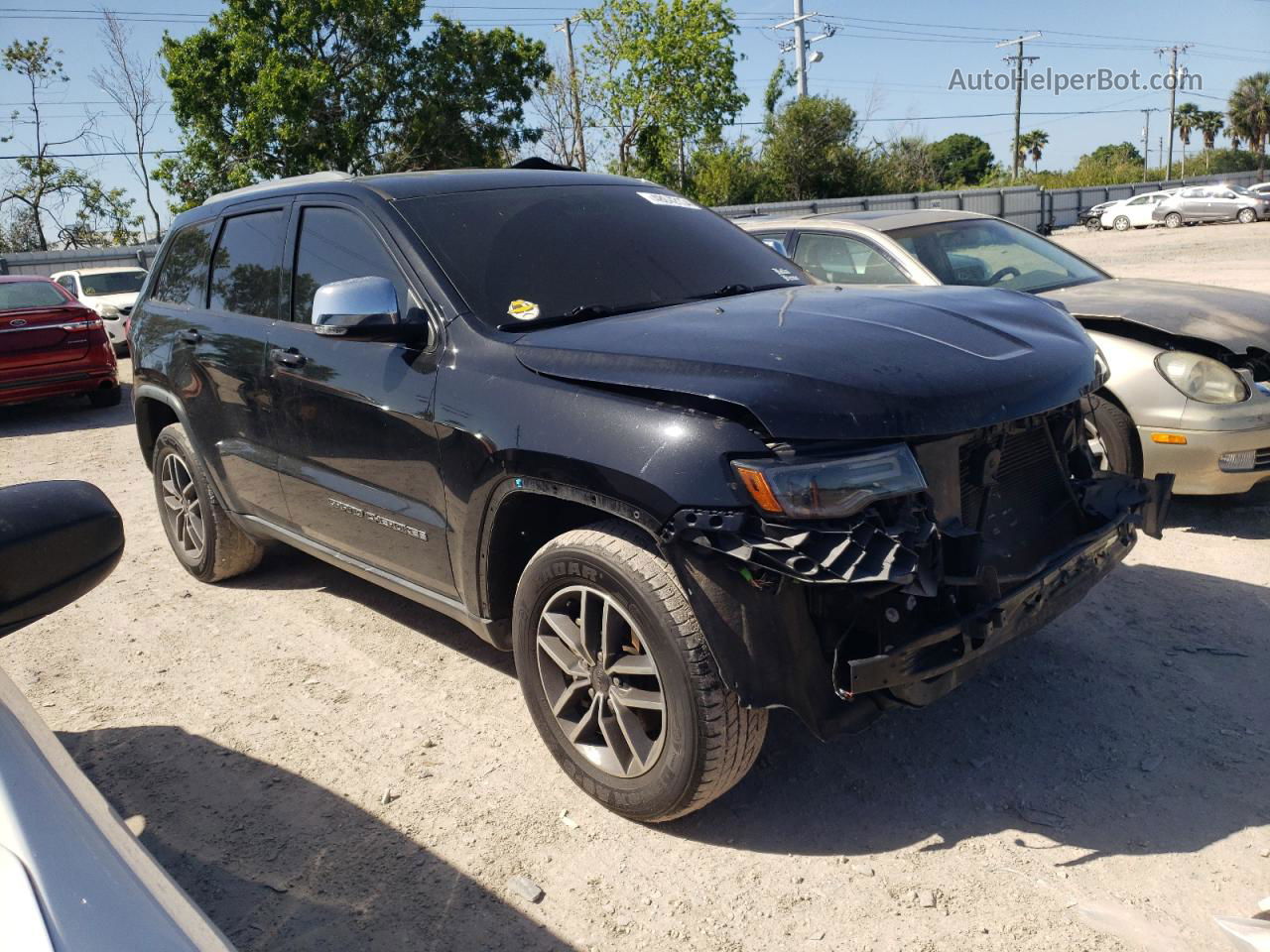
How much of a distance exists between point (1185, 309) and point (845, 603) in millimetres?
3728

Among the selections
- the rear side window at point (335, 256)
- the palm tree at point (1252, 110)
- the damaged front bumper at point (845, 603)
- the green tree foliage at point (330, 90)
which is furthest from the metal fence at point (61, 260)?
the palm tree at point (1252, 110)

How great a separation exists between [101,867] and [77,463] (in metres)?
9.17

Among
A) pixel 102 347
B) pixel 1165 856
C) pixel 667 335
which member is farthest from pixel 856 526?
Result: pixel 102 347

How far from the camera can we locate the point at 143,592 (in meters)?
5.46

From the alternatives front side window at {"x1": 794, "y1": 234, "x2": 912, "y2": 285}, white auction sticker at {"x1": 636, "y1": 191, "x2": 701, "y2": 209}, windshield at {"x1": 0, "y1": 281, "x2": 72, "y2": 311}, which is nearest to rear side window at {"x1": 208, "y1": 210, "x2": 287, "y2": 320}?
white auction sticker at {"x1": 636, "y1": 191, "x2": 701, "y2": 209}

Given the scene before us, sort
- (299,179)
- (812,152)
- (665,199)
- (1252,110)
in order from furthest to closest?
(1252,110) < (812,152) < (299,179) < (665,199)

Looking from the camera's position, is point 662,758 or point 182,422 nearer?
point 662,758

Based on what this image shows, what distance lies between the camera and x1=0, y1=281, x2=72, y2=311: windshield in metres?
12.1

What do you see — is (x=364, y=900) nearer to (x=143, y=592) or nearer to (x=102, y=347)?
(x=143, y=592)

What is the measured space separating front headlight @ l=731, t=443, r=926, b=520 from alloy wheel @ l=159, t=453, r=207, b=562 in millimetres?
3542

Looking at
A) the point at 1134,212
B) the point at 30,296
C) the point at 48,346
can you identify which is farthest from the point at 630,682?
the point at 1134,212

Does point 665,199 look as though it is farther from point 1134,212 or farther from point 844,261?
point 1134,212

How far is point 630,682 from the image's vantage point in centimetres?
301

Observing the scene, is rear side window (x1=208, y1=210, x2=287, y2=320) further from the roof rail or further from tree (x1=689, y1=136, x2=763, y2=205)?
tree (x1=689, y1=136, x2=763, y2=205)
